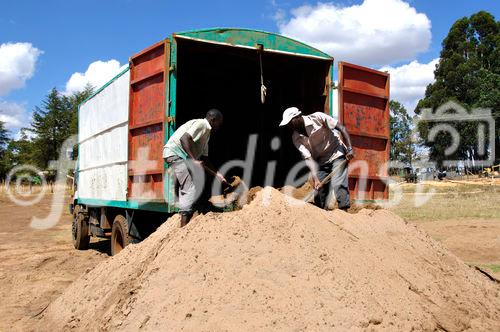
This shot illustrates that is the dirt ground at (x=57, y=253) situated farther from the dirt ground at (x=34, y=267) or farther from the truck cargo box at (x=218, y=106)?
the truck cargo box at (x=218, y=106)

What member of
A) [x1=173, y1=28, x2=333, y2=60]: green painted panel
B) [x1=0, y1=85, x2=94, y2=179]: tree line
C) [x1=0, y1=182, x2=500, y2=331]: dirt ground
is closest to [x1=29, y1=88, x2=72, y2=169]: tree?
[x1=0, y1=85, x2=94, y2=179]: tree line

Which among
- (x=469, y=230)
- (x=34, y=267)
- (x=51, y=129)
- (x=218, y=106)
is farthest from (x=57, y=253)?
(x=51, y=129)

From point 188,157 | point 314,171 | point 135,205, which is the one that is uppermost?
point 188,157

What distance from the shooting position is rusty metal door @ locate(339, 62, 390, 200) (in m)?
6.80

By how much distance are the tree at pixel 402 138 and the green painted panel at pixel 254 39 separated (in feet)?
148

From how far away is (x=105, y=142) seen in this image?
325 inches

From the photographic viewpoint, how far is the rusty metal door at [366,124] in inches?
268

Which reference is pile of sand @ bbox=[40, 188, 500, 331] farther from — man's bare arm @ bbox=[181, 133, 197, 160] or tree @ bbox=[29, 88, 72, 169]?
tree @ bbox=[29, 88, 72, 169]

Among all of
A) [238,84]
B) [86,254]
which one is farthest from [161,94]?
[86,254]

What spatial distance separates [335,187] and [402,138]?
172 feet

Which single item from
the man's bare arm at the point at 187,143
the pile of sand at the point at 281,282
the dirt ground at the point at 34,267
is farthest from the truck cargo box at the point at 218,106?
the pile of sand at the point at 281,282

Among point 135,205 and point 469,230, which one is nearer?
point 135,205

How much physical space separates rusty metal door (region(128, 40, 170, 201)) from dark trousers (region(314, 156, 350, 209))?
2.06m

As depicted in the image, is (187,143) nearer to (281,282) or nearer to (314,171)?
(314,171)
